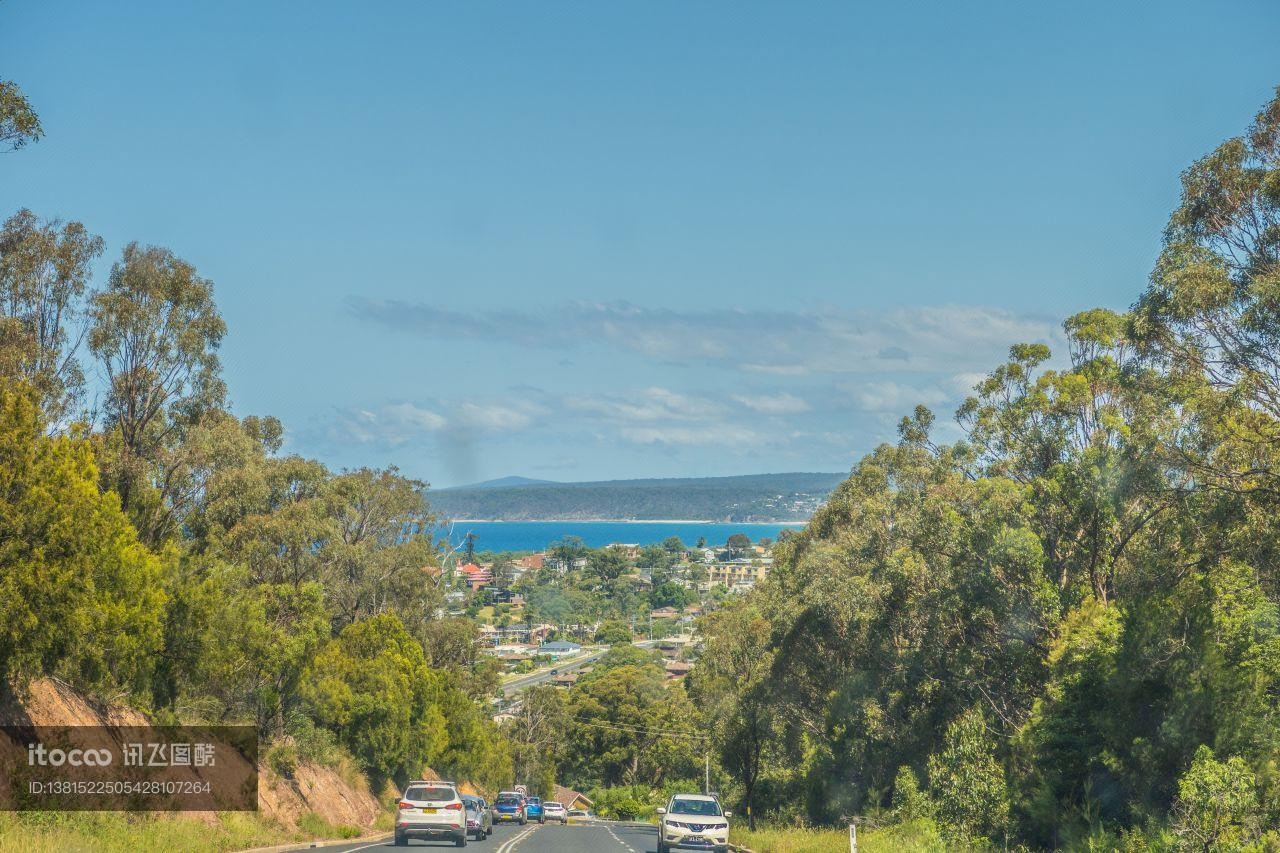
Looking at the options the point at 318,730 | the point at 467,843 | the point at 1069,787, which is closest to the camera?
the point at 1069,787

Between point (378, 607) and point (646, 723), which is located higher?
point (378, 607)

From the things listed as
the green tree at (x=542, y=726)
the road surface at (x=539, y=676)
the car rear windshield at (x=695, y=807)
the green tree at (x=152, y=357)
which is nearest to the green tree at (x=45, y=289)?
the green tree at (x=152, y=357)

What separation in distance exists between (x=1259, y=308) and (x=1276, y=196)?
6.91ft

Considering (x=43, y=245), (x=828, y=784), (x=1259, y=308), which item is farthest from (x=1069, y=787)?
(x=43, y=245)

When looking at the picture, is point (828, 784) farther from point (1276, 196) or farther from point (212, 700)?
point (1276, 196)

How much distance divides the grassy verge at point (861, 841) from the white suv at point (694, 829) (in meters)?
1.61

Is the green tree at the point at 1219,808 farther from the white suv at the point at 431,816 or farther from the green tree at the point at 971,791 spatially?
the white suv at the point at 431,816

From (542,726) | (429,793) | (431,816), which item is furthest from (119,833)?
(542,726)

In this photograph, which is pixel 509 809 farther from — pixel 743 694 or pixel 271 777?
pixel 271 777

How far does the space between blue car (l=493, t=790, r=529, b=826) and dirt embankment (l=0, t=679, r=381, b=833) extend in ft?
23.6

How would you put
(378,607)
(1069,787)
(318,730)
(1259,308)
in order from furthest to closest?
(378,607) < (318,730) < (1069,787) < (1259,308)

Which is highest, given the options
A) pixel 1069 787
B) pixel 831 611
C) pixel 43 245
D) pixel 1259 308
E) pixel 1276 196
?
pixel 43 245

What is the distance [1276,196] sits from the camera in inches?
866
